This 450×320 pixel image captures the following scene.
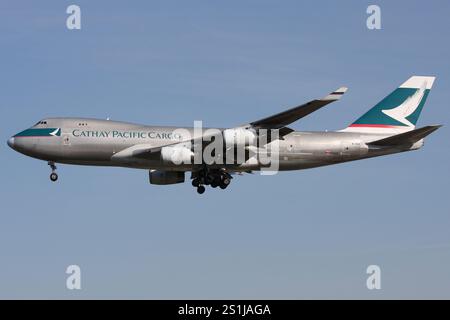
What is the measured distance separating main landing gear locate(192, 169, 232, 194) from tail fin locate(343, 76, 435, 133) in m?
9.18

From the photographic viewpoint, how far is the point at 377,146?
5794 cm

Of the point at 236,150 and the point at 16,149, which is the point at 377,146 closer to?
the point at 236,150

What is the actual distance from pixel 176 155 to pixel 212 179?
3787mm

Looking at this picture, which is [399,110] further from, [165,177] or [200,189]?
[165,177]

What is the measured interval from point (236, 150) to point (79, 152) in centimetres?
941

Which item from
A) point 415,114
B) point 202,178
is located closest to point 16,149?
point 202,178

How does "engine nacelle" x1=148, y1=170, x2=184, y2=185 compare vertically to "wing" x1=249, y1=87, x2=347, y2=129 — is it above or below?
below

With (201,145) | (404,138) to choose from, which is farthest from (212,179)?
(404,138)

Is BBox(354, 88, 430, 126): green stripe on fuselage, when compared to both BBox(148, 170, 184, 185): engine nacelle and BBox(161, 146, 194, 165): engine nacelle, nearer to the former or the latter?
BBox(148, 170, 184, 185): engine nacelle

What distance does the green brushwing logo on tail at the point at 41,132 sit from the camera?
182ft

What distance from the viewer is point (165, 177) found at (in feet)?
198

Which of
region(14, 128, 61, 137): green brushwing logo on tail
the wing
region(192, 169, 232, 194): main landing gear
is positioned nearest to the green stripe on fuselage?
the wing

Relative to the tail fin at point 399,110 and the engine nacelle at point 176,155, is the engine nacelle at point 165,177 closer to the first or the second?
the engine nacelle at point 176,155

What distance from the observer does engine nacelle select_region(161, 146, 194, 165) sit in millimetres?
54094
